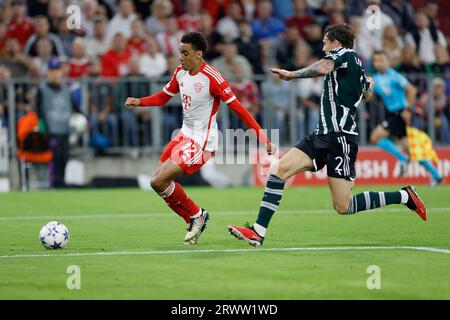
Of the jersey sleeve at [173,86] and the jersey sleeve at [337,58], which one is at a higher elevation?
the jersey sleeve at [337,58]

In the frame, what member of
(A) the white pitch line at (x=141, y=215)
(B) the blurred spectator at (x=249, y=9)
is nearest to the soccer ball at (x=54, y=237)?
(A) the white pitch line at (x=141, y=215)

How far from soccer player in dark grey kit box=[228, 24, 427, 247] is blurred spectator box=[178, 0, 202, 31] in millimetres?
12382

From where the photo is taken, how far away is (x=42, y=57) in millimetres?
21672

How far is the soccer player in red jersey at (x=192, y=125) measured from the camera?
11.2m

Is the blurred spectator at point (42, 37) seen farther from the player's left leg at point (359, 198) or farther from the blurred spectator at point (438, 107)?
the player's left leg at point (359, 198)

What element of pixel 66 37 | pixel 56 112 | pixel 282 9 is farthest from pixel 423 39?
pixel 56 112

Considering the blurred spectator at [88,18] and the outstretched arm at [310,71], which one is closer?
the outstretched arm at [310,71]

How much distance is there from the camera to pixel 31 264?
377 inches

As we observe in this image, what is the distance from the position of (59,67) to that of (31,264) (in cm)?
1173

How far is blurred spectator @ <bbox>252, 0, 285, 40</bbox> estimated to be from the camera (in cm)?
2353

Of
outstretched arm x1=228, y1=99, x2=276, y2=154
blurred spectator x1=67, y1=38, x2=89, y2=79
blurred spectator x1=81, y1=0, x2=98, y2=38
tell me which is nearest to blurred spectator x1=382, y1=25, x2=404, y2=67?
blurred spectator x1=81, y1=0, x2=98, y2=38

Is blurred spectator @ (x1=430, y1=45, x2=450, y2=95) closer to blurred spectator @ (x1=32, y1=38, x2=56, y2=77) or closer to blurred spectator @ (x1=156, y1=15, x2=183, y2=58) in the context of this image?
blurred spectator @ (x1=156, y1=15, x2=183, y2=58)

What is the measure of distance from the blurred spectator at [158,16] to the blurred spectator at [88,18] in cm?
131
